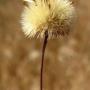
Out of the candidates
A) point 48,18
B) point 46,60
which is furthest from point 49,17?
point 46,60

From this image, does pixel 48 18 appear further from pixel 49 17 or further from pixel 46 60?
pixel 46 60

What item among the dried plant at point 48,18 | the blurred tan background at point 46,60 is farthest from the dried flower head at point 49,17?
the blurred tan background at point 46,60

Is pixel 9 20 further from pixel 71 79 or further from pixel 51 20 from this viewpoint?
pixel 51 20

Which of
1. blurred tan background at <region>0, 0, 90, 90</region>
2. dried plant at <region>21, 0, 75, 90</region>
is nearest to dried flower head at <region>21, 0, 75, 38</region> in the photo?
dried plant at <region>21, 0, 75, 90</region>

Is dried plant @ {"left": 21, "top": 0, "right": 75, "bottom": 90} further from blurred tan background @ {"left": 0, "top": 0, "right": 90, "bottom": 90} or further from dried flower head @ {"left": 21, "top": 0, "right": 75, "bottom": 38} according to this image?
blurred tan background @ {"left": 0, "top": 0, "right": 90, "bottom": 90}

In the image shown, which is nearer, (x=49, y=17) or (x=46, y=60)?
(x=49, y=17)

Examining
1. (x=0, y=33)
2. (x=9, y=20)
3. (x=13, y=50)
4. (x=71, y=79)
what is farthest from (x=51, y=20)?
(x=9, y=20)
